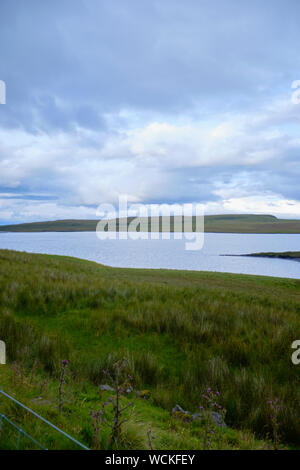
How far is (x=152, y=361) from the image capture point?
556cm

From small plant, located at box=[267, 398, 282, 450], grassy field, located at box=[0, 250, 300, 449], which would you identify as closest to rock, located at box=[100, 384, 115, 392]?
grassy field, located at box=[0, 250, 300, 449]

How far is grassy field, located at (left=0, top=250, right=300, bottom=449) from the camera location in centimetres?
347

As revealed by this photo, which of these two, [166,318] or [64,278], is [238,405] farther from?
[64,278]

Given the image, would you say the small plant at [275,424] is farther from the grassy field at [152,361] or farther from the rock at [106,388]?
the rock at [106,388]

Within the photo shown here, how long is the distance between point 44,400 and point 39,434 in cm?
95

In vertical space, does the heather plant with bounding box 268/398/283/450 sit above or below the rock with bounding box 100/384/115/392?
above

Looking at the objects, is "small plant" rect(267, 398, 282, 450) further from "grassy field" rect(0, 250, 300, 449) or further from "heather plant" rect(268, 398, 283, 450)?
"grassy field" rect(0, 250, 300, 449)

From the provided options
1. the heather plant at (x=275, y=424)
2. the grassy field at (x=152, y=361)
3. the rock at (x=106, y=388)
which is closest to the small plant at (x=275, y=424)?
the heather plant at (x=275, y=424)

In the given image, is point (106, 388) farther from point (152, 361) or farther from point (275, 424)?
point (275, 424)

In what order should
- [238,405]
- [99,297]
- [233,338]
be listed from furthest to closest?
[99,297] → [233,338] → [238,405]

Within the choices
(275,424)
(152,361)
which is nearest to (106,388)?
(152,361)

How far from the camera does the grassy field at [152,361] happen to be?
11.4ft
